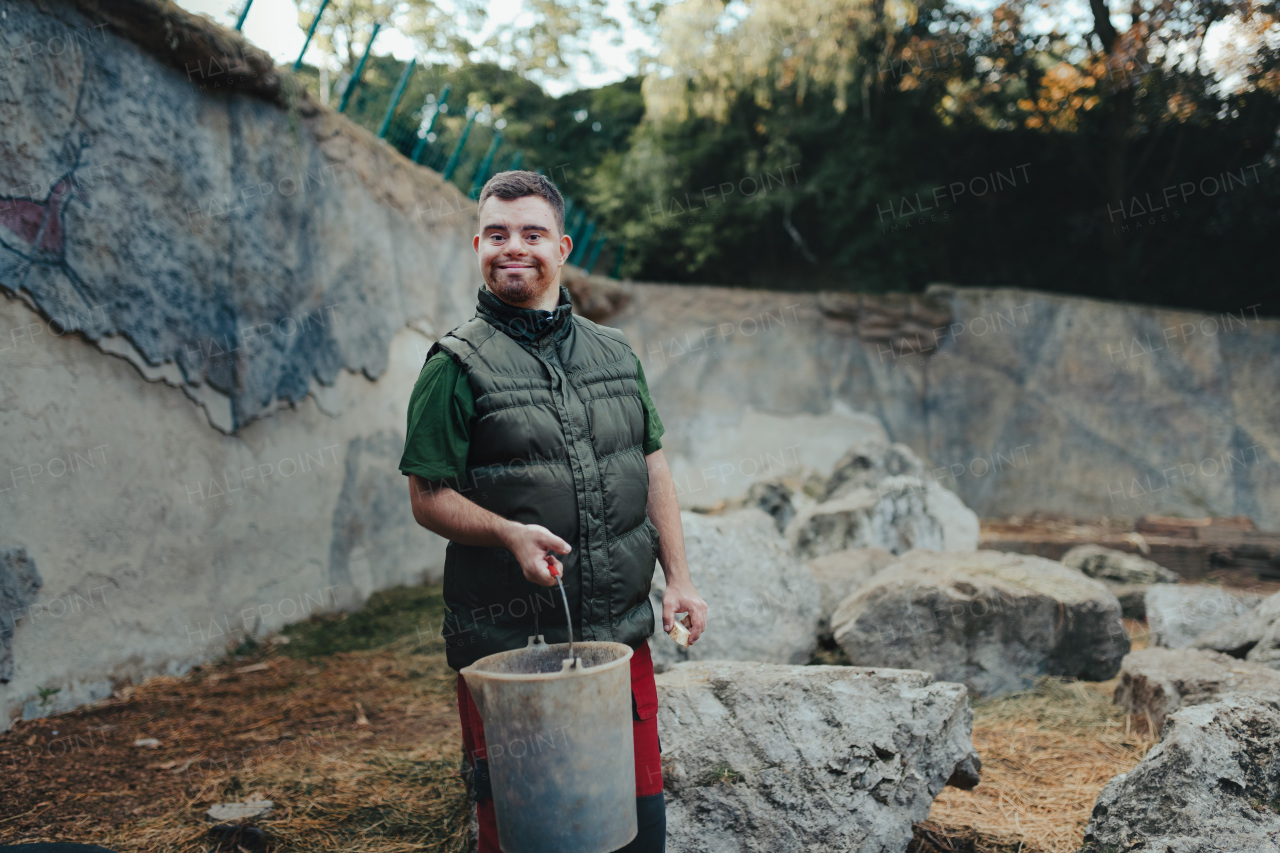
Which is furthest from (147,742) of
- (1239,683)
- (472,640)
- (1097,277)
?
(1097,277)

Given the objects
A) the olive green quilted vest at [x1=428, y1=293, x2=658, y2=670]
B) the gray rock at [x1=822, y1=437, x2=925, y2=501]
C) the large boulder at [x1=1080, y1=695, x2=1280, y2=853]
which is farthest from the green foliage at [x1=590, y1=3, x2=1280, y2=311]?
the olive green quilted vest at [x1=428, y1=293, x2=658, y2=670]

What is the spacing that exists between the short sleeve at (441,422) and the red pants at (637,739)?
0.44 meters

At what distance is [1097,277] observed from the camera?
10336 mm

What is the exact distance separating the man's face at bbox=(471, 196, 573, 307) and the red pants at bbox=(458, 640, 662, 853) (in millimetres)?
781

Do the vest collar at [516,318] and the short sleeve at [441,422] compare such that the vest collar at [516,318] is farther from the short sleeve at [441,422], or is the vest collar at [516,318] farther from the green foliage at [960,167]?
the green foliage at [960,167]

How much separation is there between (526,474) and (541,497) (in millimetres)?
52

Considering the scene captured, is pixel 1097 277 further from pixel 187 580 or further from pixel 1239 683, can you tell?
pixel 187 580

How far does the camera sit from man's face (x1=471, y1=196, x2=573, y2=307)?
1688 mm

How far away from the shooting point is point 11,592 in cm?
309

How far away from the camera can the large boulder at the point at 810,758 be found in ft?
6.97

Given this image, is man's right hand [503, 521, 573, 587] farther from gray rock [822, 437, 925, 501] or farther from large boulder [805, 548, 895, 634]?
gray rock [822, 437, 925, 501]

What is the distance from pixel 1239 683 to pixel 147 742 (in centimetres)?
373

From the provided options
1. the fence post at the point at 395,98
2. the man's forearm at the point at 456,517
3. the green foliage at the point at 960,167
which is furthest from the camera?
the green foliage at the point at 960,167

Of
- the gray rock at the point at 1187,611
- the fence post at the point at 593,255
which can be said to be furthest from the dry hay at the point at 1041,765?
the fence post at the point at 593,255
